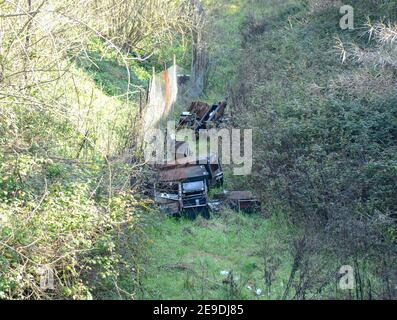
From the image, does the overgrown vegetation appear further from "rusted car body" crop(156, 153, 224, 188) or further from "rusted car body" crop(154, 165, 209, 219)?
"rusted car body" crop(156, 153, 224, 188)

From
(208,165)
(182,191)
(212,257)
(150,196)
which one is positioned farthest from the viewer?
(208,165)

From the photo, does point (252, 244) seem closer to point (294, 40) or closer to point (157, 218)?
point (157, 218)

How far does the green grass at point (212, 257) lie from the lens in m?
7.96

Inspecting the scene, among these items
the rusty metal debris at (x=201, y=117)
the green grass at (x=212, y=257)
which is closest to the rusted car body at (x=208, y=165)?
the green grass at (x=212, y=257)

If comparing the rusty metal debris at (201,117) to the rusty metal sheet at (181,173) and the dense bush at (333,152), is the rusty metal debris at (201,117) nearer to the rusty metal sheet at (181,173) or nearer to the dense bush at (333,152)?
the dense bush at (333,152)

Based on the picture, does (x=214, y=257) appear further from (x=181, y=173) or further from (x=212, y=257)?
(x=181, y=173)

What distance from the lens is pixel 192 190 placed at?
11.1m

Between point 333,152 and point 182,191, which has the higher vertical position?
point 333,152

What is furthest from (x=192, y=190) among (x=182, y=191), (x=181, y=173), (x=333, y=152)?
(x=333, y=152)

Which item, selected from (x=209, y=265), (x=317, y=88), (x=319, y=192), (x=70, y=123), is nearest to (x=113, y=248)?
(x=209, y=265)

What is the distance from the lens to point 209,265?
8867 millimetres

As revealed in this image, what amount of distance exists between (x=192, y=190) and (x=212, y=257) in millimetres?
2019

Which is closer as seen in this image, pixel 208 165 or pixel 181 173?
pixel 181 173

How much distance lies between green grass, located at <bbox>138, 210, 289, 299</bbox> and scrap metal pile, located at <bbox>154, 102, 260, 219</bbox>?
0.23 metres
